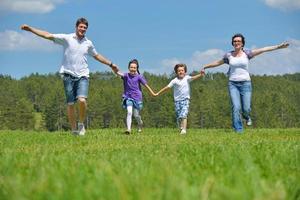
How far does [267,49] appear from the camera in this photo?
14.1 m

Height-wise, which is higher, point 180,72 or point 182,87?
point 180,72

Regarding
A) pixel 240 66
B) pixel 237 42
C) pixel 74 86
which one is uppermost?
pixel 237 42

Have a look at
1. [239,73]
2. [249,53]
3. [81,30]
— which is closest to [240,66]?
[239,73]

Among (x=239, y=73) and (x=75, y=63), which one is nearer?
(x=75, y=63)

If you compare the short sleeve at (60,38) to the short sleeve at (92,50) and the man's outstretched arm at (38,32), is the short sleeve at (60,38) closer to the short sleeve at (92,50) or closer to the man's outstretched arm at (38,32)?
the man's outstretched arm at (38,32)

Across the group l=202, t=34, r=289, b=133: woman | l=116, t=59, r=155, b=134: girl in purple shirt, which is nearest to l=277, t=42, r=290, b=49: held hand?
l=202, t=34, r=289, b=133: woman

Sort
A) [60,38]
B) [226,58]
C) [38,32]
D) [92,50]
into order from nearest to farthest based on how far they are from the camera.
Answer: [38,32] → [60,38] → [92,50] → [226,58]

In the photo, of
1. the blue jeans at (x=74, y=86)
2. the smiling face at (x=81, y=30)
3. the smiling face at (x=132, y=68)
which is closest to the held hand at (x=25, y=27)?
the smiling face at (x=81, y=30)

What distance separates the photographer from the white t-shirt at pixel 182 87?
1565 centimetres

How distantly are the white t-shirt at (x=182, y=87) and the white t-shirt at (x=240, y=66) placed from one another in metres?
1.86

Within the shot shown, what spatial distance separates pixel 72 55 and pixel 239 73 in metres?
4.85

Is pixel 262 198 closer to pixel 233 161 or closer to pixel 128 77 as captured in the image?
pixel 233 161

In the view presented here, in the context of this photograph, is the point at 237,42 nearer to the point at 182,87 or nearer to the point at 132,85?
the point at 182,87

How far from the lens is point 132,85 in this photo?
15.8 metres
